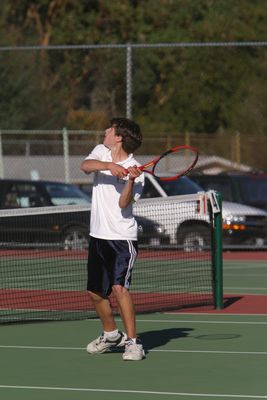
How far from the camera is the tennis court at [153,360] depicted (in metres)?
9.41

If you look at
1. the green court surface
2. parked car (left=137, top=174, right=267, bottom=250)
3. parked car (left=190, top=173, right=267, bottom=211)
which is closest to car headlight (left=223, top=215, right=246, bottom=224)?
parked car (left=137, top=174, right=267, bottom=250)

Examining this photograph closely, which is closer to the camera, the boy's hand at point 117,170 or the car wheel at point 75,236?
the boy's hand at point 117,170

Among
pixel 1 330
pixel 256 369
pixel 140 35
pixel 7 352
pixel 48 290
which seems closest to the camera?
pixel 256 369

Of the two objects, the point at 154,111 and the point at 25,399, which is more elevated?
the point at 154,111

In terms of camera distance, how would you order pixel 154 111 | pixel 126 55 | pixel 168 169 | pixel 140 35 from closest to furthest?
1. pixel 126 55
2. pixel 168 169
3. pixel 154 111
4. pixel 140 35

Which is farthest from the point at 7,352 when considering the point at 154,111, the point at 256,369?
the point at 154,111

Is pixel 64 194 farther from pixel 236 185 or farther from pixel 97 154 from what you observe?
pixel 97 154

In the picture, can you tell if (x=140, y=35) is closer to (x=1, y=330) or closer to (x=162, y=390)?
(x=1, y=330)

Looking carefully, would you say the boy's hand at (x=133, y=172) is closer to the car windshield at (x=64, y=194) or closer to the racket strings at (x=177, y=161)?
the car windshield at (x=64, y=194)

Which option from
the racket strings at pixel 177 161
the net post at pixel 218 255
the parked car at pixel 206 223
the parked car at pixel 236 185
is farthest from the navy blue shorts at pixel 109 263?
the racket strings at pixel 177 161

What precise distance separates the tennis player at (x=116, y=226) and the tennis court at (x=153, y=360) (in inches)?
18.2

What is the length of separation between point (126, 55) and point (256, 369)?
13.7m

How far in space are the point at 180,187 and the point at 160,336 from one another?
13.4 metres

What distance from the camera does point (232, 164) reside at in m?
33.0
